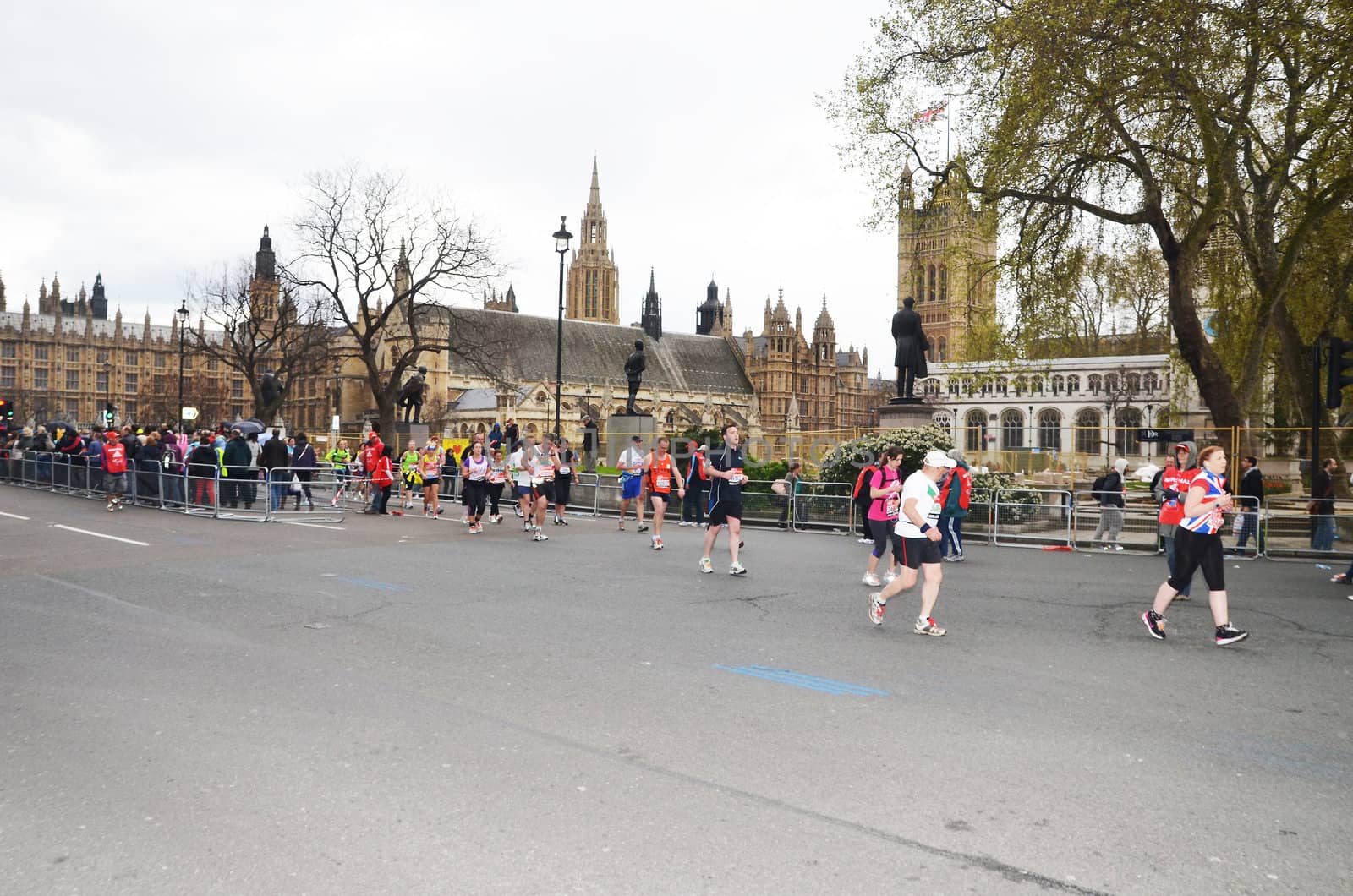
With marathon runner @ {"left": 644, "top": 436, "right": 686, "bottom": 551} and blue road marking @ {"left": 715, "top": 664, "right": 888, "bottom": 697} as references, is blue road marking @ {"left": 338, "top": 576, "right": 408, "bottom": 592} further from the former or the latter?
marathon runner @ {"left": 644, "top": 436, "right": 686, "bottom": 551}

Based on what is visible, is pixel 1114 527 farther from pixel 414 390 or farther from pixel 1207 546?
pixel 414 390

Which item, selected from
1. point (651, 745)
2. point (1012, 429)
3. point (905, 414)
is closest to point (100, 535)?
point (651, 745)

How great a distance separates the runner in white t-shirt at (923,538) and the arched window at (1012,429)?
212 feet

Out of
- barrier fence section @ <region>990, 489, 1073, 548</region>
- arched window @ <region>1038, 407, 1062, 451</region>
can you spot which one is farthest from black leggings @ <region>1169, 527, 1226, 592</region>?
arched window @ <region>1038, 407, 1062, 451</region>

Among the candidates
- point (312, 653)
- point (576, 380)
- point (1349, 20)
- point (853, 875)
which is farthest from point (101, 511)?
point (576, 380)

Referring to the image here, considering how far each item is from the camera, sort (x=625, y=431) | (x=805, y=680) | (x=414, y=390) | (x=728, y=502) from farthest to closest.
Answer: (x=414, y=390) → (x=625, y=431) → (x=728, y=502) → (x=805, y=680)

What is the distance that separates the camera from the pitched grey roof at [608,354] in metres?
99.6

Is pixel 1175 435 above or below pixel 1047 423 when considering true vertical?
below

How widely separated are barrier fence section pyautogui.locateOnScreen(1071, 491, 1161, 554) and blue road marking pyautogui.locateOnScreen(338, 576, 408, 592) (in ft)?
39.7

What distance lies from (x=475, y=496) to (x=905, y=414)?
11134mm

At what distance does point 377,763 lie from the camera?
4.92 m

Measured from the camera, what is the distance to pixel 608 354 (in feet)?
353

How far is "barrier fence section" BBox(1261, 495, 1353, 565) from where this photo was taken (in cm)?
1650

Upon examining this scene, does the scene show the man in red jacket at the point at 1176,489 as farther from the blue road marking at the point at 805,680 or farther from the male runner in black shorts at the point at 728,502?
the blue road marking at the point at 805,680
